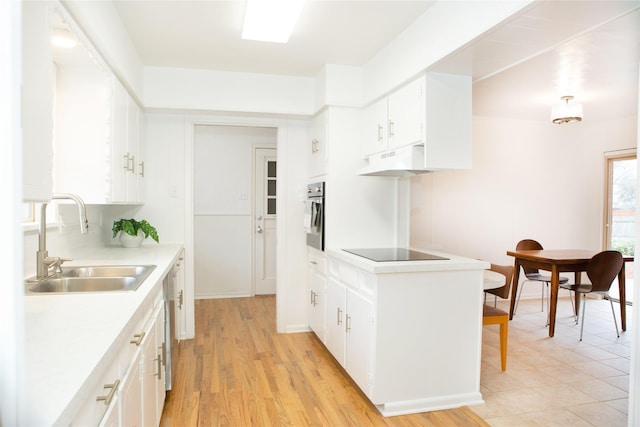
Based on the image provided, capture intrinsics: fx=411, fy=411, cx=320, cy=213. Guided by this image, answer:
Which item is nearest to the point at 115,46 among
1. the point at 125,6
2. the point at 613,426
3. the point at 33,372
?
the point at 125,6

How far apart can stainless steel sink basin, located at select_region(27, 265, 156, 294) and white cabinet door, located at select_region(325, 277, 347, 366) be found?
134 cm

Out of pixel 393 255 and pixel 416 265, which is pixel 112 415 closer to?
pixel 416 265

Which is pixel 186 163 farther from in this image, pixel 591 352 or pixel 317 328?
pixel 591 352

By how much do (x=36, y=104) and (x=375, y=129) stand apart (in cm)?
246

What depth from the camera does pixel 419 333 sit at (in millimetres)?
2494

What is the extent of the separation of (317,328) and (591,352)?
241cm

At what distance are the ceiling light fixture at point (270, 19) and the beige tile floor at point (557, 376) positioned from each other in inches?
104

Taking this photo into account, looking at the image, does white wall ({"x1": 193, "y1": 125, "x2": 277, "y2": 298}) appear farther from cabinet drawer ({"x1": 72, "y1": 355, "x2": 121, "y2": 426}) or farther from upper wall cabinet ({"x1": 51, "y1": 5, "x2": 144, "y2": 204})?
cabinet drawer ({"x1": 72, "y1": 355, "x2": 121, "y2": 426})

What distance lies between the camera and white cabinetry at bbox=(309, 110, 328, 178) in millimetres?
3554

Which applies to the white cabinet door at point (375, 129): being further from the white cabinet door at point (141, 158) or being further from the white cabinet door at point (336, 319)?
the white cabinet door at point (141, 158)

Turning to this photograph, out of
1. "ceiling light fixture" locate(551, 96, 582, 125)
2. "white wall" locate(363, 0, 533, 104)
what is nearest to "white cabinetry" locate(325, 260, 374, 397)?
"white wall" locate(363, 0, 533, 104)

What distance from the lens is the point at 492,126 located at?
16.9 feet

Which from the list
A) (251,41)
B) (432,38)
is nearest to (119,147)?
(251,41)

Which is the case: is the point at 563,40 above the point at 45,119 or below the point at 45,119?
above
